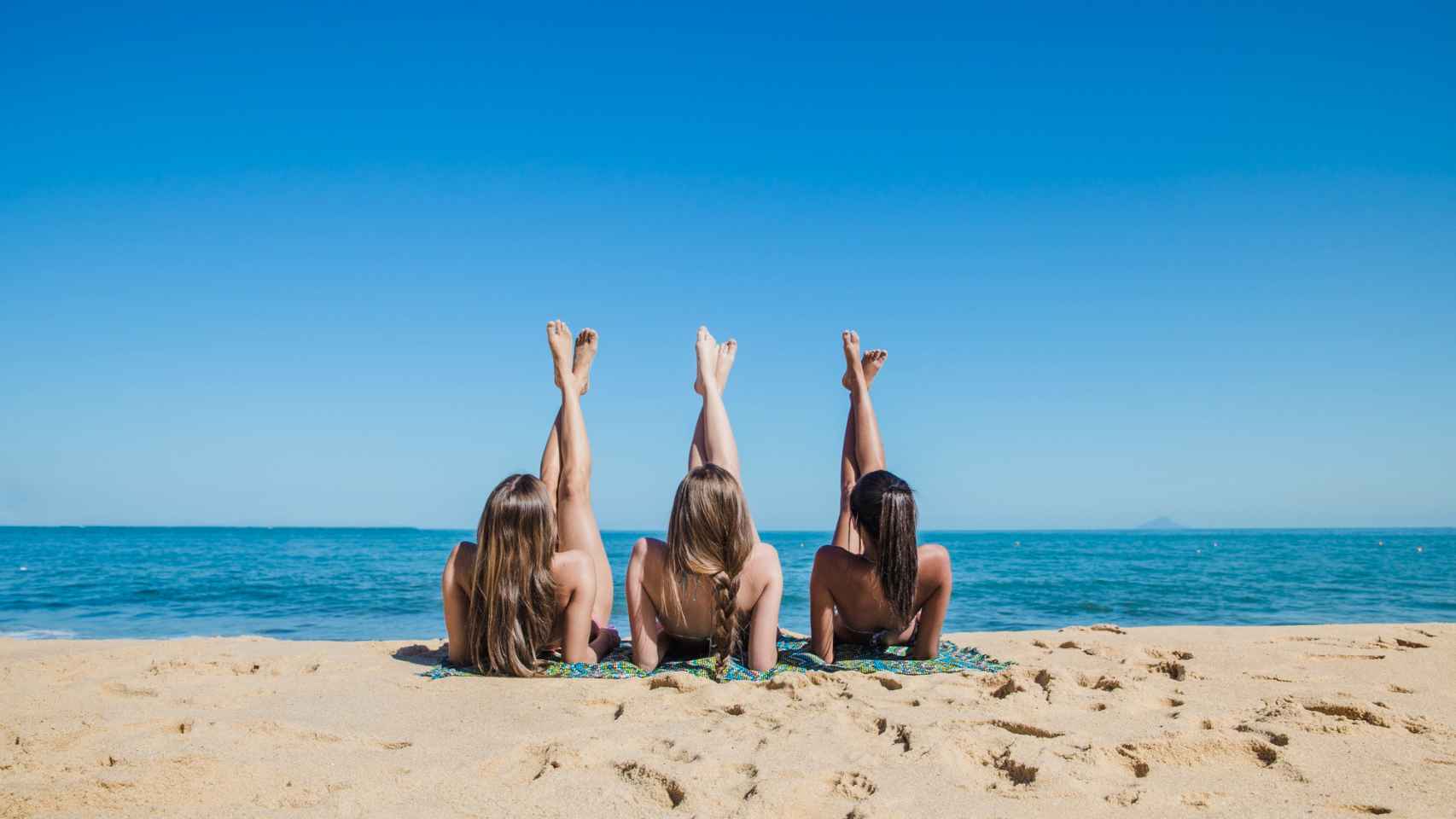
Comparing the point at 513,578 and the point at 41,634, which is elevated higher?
the point at 513,578

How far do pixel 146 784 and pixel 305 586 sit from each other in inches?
524

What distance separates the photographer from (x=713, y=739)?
10.4ft

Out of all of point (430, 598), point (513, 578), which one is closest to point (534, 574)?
point (513, 578)

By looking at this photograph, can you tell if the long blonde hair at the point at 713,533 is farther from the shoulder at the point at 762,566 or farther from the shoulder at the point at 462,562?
the shoulder at the point at 462,562

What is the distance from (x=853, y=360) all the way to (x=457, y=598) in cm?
322

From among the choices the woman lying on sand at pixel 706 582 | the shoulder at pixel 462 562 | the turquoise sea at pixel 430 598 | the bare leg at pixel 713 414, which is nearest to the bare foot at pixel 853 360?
the bare leg at pixel 713 414

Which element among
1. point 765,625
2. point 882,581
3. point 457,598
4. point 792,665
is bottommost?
point 792,665

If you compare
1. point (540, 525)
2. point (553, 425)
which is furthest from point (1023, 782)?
point (553, 425)

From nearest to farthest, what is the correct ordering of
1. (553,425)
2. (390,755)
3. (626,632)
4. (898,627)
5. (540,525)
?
(390,755) < (540,525) < (898,627) < (553,425) < (626,632)

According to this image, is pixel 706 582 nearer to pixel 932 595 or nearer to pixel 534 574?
pixel 534 574

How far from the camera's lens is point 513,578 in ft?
14.5

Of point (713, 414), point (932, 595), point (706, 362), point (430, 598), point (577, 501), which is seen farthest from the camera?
point (430, 598)

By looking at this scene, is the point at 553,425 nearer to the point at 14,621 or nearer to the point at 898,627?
the point at 898,627

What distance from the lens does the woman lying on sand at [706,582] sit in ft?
13.9
